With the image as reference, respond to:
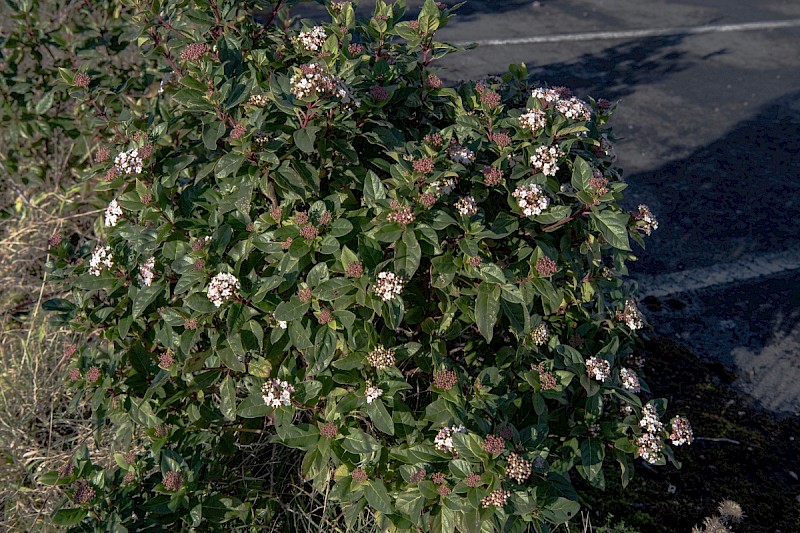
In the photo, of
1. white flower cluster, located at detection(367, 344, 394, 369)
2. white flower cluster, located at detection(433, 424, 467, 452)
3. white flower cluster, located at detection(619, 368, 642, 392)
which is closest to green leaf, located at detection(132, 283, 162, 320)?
white flower cluster, located at detection(367, 344, 394, 369)

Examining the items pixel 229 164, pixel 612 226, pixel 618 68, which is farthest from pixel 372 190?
pixel 618 68

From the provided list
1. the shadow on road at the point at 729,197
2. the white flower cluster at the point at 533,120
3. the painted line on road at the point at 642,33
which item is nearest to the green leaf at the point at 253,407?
the white flower cluster at the point at 533,120

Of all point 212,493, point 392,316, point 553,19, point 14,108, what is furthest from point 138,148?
point 553,19

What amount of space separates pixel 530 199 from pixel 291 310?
858 mm

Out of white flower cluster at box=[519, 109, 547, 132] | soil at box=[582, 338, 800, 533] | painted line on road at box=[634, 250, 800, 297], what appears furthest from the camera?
painted line on road at box=[634, 250, 800, 297]

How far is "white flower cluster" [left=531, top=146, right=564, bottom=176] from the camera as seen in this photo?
2.47 m

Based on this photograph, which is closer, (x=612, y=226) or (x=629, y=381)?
(x=612, y=226)

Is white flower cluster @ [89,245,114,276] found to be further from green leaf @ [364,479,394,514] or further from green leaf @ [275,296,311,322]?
green leaf @ [364,479,394,514]

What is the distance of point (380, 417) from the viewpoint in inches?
87.8

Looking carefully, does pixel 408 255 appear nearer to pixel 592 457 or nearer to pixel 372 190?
pixel 372 190

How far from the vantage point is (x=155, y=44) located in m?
2.91

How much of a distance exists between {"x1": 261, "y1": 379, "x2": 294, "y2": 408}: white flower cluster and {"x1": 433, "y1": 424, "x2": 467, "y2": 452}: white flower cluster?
0.50 meters

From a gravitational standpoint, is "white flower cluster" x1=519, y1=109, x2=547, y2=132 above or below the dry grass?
above

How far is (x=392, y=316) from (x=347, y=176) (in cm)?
73
